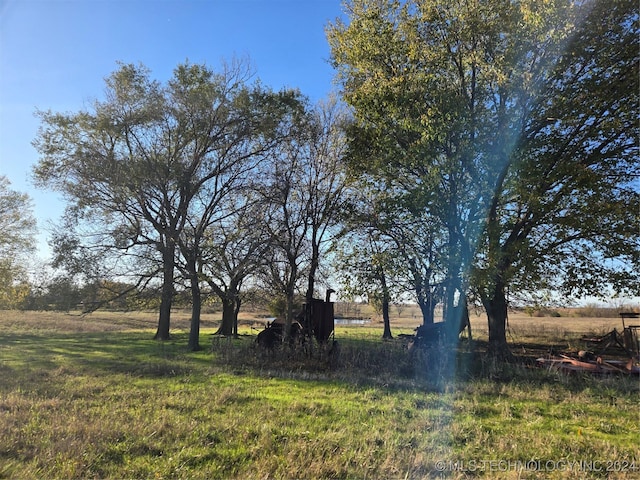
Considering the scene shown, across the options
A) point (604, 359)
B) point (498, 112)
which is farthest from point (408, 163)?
point (604, 359)

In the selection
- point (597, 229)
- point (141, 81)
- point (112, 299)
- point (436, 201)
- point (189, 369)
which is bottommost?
point (189, 369)

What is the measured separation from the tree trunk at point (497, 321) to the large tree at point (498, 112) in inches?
3.0

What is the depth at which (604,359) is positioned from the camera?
14430mm

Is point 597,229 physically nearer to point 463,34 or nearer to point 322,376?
point 463,34

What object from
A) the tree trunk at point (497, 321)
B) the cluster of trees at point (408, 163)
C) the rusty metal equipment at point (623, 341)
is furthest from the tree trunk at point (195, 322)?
the rusty metal equipment at point (623, 341)

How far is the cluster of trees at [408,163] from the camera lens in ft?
39.9

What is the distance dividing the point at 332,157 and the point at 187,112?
23.3 ft

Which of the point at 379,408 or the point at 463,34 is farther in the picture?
the point at 463,34

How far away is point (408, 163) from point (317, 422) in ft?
35.3

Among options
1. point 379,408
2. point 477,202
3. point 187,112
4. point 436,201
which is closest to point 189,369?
point 379,408

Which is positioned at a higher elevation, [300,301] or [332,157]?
[332,157]

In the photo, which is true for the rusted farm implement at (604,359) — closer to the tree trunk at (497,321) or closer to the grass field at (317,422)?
the grass field at (317,422)

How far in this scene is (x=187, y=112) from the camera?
1881 centimetres

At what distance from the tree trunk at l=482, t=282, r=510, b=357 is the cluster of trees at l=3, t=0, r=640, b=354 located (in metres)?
0.07
